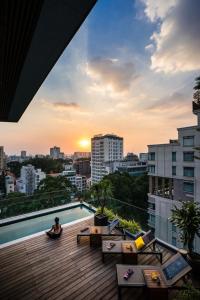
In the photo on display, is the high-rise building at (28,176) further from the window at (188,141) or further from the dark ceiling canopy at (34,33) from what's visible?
the dark ceiling canopy at (34,33)

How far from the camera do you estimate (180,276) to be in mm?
3449

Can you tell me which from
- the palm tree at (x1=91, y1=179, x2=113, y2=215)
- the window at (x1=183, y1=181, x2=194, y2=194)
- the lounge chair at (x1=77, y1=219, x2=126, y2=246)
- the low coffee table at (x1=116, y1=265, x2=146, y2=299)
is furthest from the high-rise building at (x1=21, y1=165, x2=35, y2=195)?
the low coffee table at (x1=116, y1=265, x2=146, y2=299)

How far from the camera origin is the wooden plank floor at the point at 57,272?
3.69 metres

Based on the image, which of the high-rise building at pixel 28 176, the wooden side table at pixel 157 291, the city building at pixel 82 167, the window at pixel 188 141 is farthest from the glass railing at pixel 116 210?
the city building at pixel 82 167

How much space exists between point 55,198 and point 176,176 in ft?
58.7

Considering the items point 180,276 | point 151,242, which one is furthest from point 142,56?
point 180,276

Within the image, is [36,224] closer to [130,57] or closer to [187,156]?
[130,57]

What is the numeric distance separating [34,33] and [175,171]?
2352 centimetres

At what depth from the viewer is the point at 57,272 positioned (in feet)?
14.2

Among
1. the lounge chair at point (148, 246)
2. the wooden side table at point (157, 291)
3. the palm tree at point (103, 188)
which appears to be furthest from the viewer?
the palm tree at point (103, 188)

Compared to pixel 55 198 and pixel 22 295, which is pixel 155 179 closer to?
pixel 55 198

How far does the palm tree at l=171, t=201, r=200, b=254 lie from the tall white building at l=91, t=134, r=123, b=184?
78262mm

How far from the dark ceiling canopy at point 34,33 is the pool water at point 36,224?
230 inches

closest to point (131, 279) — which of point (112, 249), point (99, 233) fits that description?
point (112, 249)
